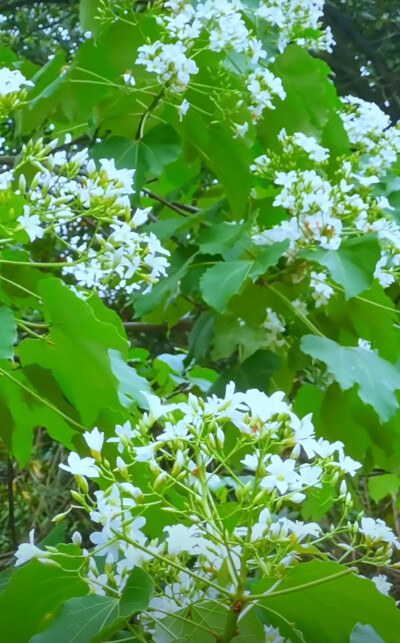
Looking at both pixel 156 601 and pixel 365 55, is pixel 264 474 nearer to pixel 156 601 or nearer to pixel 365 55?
pixel 156 601

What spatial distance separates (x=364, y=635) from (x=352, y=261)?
45 centimetres

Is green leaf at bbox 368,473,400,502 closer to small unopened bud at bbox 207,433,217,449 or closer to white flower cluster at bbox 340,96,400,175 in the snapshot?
white flower cluster at bbox 340,96,400,175

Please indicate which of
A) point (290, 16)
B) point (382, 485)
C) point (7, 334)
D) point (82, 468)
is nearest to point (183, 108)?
point (290, 16)

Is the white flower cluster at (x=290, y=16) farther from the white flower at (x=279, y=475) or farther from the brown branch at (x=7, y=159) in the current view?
the white flower at (x=279, y=475)

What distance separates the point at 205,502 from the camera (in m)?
0.52

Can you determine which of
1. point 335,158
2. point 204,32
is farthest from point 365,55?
point 204,32

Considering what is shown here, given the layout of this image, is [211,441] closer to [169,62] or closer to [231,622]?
[231,622]

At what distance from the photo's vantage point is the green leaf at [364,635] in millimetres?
537

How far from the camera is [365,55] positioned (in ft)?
6.16

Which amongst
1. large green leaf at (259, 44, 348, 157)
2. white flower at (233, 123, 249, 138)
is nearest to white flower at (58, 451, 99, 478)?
white flower at (233, 123, 249, 138)

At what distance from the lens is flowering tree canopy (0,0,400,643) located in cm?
54

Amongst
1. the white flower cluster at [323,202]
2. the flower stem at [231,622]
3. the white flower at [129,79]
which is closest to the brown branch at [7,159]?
the white flower at [129,79]

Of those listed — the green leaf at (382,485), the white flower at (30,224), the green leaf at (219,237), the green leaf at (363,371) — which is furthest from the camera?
the green leaf at (382,485)

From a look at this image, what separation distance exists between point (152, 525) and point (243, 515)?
0.10 metres
